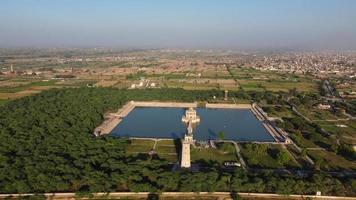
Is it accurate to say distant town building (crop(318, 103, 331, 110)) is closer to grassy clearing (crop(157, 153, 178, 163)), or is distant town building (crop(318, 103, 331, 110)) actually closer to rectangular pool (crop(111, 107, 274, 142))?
rectangular pool (crop(111, 107, 274, 142))

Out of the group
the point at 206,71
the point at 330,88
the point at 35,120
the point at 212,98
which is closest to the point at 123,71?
the point at 206,71

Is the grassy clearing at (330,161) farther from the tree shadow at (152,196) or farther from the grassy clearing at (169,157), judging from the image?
the tree shadow at (152,196)

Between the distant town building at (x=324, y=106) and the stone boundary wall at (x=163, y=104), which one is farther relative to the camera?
the stone boundary wall at (x=163, y=104)

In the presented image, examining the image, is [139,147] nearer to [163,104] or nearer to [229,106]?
[163,104]

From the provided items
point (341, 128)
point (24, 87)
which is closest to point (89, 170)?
point (341, 128)

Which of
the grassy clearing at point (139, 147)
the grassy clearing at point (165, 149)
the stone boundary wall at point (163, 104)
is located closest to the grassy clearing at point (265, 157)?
the grassy clearing at point (165, 149)

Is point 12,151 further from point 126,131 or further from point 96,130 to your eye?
point 126,131
